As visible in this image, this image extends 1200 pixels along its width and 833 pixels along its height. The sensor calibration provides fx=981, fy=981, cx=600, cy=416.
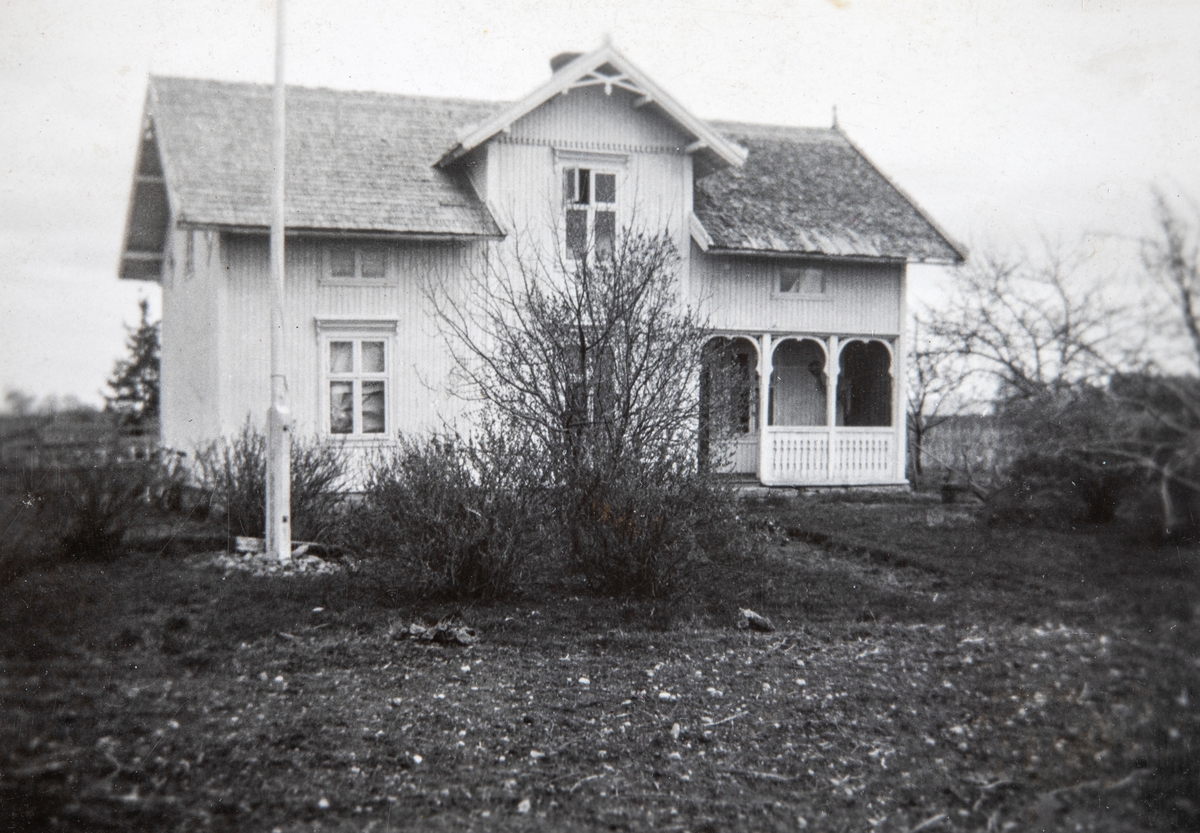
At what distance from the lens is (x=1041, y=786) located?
14.1 ft

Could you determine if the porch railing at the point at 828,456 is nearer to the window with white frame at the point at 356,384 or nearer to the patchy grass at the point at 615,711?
the window with white frame at the point at 356,384

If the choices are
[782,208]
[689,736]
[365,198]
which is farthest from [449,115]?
[689,736]

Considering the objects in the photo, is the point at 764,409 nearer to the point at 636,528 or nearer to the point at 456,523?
the point at 636,528

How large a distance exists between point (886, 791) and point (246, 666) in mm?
3935

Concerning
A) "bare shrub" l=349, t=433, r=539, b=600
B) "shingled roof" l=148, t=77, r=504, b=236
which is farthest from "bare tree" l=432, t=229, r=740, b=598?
"shingled roof" l=148, t=77, r=504, b=236

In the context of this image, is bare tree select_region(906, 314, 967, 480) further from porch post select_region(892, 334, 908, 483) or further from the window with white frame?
the window with white frame

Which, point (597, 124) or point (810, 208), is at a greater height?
point (597, 124)

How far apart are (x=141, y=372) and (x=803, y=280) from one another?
50.9ft

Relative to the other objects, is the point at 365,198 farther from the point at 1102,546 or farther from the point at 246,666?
the point at 1102,546

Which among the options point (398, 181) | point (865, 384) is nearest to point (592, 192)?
point (398, 181)

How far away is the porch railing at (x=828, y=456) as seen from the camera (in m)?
17.9

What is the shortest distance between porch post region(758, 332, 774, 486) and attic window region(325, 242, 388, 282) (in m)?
6.96

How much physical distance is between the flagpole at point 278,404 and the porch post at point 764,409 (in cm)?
980

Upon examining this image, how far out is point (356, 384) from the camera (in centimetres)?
1528
